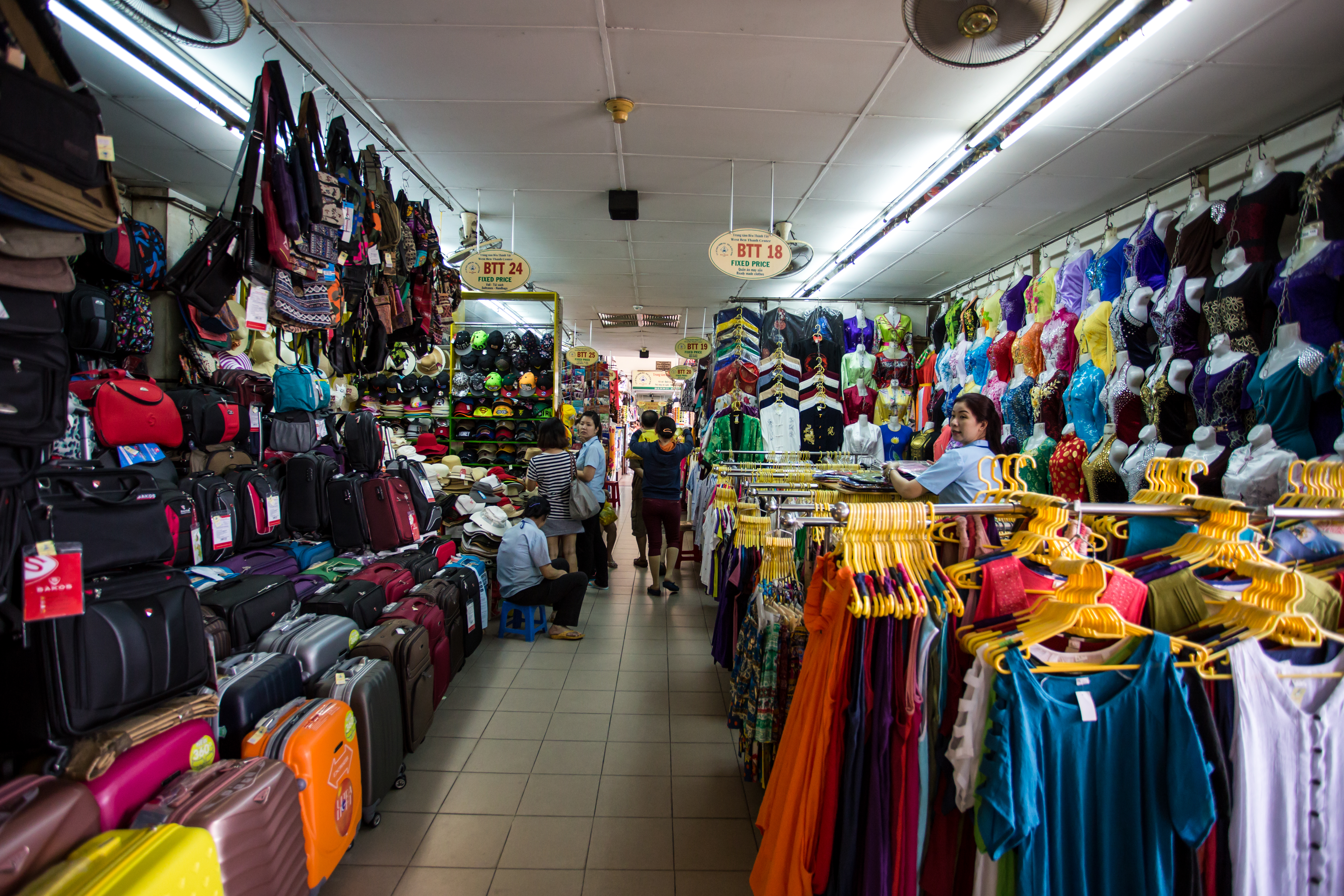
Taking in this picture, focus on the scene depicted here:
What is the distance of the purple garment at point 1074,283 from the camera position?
5.12 metres

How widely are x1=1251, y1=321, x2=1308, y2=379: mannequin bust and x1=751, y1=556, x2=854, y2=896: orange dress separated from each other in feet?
10.7

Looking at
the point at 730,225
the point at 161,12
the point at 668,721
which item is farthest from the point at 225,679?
the point at 730,225

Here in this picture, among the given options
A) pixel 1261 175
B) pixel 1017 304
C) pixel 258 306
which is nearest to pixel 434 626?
pixel 258 306

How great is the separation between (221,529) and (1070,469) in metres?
5.71

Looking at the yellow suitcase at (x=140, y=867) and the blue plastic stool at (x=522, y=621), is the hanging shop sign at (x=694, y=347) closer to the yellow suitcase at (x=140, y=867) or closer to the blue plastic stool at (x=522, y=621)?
the blue plastic stool at (x=522, y=621)

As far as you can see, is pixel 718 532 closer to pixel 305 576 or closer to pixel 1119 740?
pixel 305 576

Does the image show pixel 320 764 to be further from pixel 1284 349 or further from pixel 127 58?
pixel 1284 349

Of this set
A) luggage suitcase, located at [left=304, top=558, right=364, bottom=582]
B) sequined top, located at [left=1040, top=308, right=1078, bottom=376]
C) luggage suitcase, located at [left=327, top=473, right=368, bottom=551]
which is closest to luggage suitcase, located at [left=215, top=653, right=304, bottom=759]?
luggage suitcase, located at [left=304, top=558, right=364, bottom=582]

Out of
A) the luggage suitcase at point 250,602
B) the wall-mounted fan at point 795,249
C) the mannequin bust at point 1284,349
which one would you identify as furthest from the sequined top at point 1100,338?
the luggage suitcase at point 250,602

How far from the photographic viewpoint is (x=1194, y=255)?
3961mm

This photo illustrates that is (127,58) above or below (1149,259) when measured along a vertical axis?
above

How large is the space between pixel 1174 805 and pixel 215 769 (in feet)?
8.09

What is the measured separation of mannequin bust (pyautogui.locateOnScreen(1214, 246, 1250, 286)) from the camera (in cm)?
359

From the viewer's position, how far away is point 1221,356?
3648mm
